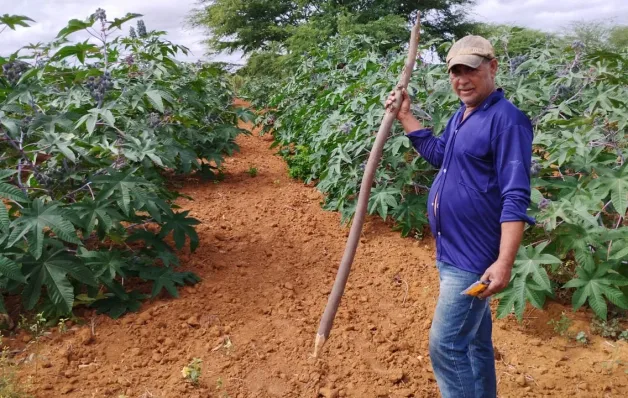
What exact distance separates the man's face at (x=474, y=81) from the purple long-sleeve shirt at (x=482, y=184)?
0.11ft

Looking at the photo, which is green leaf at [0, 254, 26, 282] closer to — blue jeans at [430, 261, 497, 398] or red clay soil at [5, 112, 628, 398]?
red clay soil at [5, 112, 628, 398]

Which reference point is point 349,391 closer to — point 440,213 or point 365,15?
point 440,213

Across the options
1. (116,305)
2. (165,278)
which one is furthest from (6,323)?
(165,278)

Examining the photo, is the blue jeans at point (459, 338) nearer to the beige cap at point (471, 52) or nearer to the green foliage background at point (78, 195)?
the beige cap at point (471, 52)

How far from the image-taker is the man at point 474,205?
1592 millimetres

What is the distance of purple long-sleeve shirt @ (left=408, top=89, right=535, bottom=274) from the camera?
1.59 m

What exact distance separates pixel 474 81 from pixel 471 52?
0.33ft

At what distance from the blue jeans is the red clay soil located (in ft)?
1.73

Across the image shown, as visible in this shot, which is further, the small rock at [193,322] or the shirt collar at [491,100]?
the small rock at [193,322]

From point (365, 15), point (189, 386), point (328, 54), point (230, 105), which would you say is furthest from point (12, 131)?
point (365, 15)

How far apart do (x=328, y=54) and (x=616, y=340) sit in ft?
17.0

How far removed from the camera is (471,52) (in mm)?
1674

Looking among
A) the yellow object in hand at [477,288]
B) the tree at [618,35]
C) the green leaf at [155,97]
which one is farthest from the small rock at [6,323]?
the tree at [618,35]

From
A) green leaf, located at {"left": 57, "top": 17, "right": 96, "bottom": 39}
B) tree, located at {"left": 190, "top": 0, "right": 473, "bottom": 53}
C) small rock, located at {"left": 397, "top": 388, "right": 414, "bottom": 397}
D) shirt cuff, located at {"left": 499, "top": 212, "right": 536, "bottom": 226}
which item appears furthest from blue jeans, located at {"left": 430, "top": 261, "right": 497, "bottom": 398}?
tree, located at {"left": 190, "top": 0, "right": 473, "bottom": 53}
